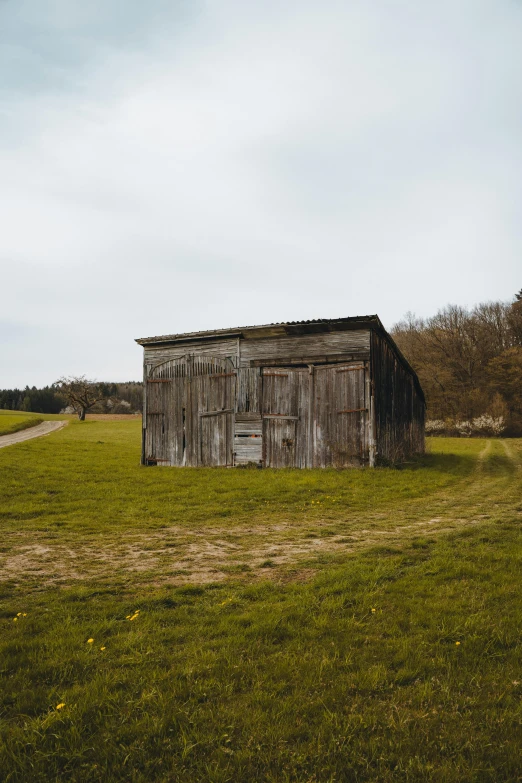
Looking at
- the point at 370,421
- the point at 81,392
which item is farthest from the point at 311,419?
the point at 81,392

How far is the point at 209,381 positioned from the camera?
62.1 feet

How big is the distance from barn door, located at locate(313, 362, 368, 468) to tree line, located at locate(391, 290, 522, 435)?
33655mm

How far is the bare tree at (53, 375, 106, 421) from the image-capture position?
59.9 metres

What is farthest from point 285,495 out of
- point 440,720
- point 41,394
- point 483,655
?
point 41,394

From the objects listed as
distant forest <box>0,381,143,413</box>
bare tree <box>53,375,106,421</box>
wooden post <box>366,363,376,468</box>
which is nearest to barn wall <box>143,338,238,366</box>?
wooden post <box>366,363,376,468</box>

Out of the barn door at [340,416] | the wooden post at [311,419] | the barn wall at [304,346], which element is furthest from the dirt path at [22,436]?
the barn door at [340,416]

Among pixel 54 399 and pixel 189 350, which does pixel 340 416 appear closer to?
pixel 189 350

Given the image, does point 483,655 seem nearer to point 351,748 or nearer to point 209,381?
point 351,748

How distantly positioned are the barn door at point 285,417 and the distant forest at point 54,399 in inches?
2828

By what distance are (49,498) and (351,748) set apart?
11301mm

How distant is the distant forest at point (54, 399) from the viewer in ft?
292

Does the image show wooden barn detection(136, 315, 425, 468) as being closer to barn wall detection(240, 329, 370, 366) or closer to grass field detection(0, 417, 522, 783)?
barn wall detection(240, 329, 370, 366)

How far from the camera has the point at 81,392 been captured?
200 feet

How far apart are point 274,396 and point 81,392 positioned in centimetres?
4871
